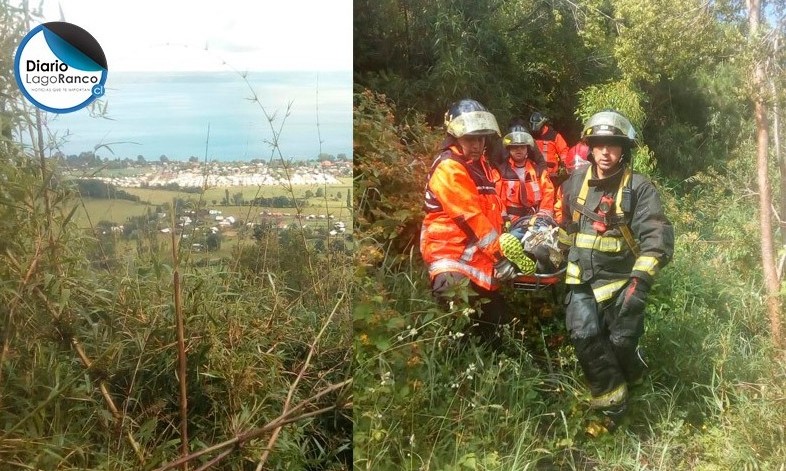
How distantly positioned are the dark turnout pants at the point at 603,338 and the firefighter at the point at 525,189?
0.19 meters

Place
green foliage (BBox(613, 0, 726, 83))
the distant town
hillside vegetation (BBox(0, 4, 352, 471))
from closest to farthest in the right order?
1. green foliage (BBox(613, 0, 726, 83))
2. hillside vegetation (BBox(0, 4, 352, 471))
3. the distant town

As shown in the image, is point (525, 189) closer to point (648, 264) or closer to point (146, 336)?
point (648, 264)

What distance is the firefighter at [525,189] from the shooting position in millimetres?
2434

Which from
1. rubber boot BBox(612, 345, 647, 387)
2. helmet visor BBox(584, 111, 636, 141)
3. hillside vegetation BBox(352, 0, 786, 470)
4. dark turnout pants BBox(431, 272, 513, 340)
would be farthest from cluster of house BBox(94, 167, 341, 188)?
rubber boot BBox(612, 345, 647, 387)

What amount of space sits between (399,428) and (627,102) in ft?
5.20

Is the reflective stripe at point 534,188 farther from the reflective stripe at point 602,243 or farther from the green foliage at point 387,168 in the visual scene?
the green foliage at point 387,168

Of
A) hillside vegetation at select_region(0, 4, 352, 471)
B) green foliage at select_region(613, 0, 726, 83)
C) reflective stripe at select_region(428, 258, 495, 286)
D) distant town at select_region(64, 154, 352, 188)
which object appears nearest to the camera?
green foliage at select_region(613, 0, 726, 83)

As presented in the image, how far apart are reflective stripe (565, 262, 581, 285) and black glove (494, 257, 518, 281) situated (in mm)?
203

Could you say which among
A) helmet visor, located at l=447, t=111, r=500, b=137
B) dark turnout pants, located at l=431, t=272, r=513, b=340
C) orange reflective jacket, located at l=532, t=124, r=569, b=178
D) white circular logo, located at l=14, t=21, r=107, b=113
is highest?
white circular logo, located at l=14, t=21, r=107, b=113

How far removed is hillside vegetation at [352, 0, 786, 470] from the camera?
94.1 inches

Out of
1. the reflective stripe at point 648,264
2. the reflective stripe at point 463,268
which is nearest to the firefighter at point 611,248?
the reflective stripe at point 648,264

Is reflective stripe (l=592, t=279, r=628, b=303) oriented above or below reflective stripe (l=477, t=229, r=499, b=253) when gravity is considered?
below

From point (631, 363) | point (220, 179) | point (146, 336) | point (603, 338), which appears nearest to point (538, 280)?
point (603, 338)

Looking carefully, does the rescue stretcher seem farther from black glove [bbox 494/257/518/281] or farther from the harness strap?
the harness strap
